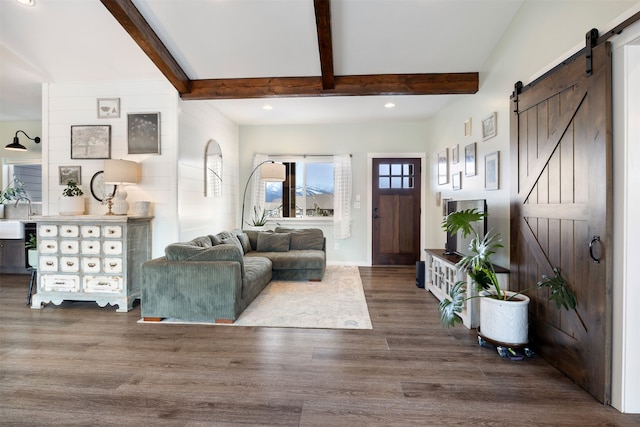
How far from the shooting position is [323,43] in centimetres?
321

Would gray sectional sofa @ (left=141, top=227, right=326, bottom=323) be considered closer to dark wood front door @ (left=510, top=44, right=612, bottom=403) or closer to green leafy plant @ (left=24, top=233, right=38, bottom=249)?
green leafy plant @ (left=24, top=233, right=38, bottom=249)

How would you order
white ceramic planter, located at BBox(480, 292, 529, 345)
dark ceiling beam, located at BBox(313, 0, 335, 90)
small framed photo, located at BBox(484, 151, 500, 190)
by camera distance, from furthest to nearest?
small framed photo, located at BBox(484, 151, 500, 190) → dark ceiling beam, located at BBox(313, 0, 335, 90) → white ceramic planter, located at BBox(480, 292, 529, 345)

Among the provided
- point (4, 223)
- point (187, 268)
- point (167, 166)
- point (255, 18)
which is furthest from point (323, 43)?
point (4, 223)

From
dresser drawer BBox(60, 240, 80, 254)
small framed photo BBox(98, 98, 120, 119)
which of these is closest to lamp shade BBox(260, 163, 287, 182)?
small framed photo BBox(98, 98, 120, 119)

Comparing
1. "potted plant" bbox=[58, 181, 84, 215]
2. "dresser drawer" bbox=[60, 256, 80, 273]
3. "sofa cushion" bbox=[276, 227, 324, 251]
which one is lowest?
"dresser drawer" bbox=[60, 256, 80, 273]

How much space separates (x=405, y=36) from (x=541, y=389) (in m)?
3.34

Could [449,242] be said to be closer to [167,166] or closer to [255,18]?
[255,18]

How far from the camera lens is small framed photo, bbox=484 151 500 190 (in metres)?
3.15

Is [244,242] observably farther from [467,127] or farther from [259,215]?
[467,127]

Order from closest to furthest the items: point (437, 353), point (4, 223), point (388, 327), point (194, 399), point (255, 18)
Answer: point (194, 399) < point (437, 353) < point (388, 327) < point (255, 18) < point (4, 223)

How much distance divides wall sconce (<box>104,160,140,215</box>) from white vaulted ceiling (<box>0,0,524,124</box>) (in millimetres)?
1151

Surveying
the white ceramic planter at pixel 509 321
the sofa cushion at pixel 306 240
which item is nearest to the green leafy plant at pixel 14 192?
the sofa cushion at pixel 306 240

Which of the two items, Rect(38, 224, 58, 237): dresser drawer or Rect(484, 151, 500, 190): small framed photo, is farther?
Rect(38, 224, 58, 237): dresser drawer

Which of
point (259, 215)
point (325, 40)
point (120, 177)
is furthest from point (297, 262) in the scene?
point (325, 40)
